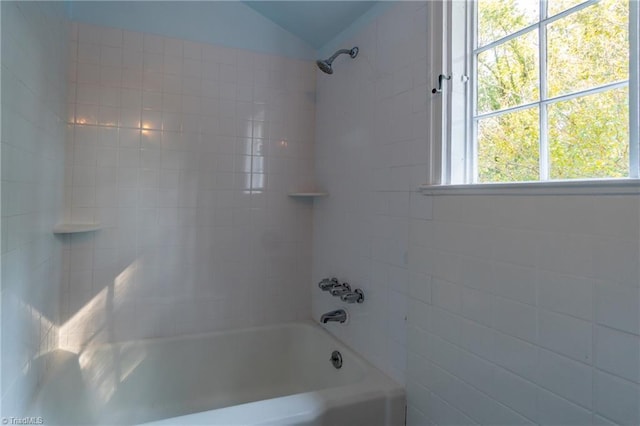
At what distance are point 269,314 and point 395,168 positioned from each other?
1.26m

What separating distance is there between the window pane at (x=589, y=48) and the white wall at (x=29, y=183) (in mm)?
1566

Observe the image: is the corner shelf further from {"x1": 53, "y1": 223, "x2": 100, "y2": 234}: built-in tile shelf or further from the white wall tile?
the white wall tile

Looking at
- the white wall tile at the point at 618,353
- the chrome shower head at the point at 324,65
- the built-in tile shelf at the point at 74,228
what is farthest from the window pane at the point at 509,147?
the built-in tile shelf at the point at 74,228

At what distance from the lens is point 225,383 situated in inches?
79.2

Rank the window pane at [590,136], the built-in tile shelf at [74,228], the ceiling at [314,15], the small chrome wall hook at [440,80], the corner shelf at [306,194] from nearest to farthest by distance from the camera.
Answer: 1. the window pane at [590,136]
2. the small chrome wall hook at [440,80]
3. the built-in tile shelf at [74,228]
4. the ceiling at [314,15]
5. the corner shelf at [306,194]

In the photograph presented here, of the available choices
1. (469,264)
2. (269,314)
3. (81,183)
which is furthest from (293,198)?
(469,264)

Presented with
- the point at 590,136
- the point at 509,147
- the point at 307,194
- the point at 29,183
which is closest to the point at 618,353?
the point at 590,136

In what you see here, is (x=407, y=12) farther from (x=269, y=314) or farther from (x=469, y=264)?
(x=269, y=314)

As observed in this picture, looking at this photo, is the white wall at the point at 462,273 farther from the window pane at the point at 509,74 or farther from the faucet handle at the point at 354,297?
the window pane at the point at 509,74

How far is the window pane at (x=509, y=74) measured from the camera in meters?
1.08

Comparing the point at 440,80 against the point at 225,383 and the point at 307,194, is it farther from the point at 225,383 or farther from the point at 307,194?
the point at 225,383

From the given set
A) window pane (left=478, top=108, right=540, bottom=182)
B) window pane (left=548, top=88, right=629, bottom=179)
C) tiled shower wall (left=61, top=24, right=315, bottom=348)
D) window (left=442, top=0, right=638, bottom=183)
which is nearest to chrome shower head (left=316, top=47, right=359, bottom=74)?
tiled shower wall (left=61, top=24, right=315, bottom=348)

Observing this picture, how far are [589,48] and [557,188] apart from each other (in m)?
0.40

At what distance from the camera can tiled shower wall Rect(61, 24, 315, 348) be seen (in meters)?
1.80
